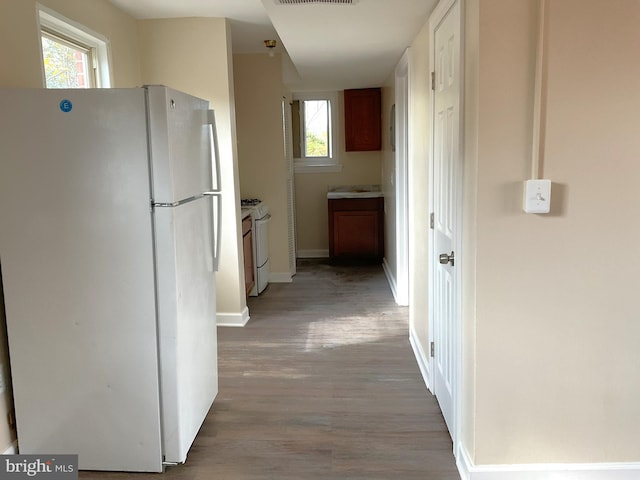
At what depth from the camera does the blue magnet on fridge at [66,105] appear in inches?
81.3

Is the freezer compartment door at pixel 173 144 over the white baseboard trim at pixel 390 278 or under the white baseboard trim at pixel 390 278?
over

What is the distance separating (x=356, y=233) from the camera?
629 centimetres

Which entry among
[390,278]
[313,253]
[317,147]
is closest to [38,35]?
[390,278]

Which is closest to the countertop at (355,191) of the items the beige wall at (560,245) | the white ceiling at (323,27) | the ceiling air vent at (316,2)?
the white ceiling at (323,27)

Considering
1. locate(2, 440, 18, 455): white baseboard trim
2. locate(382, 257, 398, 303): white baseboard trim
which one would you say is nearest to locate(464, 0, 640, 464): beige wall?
locate(2, 440, 18, 455): white baseboard trim

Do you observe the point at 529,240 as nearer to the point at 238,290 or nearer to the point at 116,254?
the point at 116,254

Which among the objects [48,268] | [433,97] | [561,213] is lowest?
[48,268]

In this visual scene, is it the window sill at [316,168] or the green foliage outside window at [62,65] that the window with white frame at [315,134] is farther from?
the green foliage outside window at [62,65]

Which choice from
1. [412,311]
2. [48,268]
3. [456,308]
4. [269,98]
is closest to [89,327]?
[48,268]

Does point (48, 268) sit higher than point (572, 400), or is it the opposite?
point (48, 268)

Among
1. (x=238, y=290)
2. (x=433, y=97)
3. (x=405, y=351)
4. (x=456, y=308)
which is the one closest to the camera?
(x=456, y=308)

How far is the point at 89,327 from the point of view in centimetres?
219

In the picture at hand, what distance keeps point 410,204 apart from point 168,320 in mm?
2177

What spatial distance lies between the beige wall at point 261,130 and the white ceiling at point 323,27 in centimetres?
18
